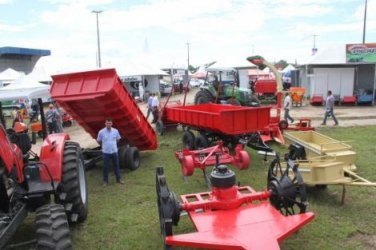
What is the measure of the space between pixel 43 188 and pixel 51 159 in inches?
26.4

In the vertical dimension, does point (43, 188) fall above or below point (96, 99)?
below

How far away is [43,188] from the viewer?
524cm

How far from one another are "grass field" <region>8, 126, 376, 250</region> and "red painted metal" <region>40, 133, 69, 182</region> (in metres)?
1.01

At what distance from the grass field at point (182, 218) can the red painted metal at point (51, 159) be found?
1009 mm

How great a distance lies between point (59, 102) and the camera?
830 cm

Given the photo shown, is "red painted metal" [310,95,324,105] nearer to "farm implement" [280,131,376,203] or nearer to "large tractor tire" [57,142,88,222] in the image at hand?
"farm implement" [280,131,376,203]

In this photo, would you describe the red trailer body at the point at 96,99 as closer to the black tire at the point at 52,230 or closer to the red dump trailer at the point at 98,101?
the red dump trailer at the point at 98,101

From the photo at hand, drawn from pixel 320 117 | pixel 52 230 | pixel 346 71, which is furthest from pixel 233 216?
pixel 346 71

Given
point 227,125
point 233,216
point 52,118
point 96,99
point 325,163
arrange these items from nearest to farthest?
point 233,216, point 325,163, point 96,99, point 227,125, point 52,118

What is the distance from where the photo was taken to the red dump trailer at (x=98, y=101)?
25.7ft

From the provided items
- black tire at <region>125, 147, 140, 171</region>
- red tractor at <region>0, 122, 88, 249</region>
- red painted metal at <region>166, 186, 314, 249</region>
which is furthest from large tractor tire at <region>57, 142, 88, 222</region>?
black tire at <region>125, 147, 140, 171</region>

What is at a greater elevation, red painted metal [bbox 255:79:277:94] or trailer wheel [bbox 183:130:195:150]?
red painted metal [bbox 255:79:277:94]

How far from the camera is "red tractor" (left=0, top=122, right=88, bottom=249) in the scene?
14.0 feet

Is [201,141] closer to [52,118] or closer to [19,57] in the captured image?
[52,118]
